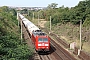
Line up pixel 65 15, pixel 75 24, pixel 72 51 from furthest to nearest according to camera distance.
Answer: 1. pixel 65 15
2. pixel 75 24
3. pixel 72 51

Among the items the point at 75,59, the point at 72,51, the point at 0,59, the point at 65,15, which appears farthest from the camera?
the point at 65,15

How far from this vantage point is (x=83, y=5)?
183ft

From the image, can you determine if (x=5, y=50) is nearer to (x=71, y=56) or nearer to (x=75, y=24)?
(x=71, y=56)

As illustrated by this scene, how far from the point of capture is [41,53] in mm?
27906

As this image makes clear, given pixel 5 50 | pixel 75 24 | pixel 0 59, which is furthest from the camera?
pixel 75 24

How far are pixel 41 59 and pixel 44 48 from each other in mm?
1949

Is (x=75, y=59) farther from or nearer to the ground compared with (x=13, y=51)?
nearer to the ground

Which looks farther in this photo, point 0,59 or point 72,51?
point 72,51

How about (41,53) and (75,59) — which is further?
(41,53)

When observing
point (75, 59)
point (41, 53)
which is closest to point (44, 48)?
point (41, 53)

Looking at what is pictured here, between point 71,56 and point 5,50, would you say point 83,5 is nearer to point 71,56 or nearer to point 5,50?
point 71,56

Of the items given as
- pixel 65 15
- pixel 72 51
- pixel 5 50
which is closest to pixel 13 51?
pixel 5 50

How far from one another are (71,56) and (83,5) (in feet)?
103

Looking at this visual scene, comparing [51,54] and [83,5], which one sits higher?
[83,5]
